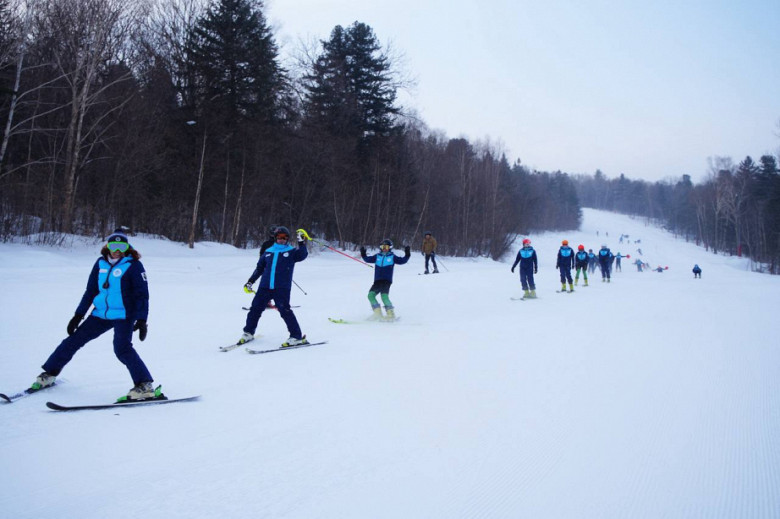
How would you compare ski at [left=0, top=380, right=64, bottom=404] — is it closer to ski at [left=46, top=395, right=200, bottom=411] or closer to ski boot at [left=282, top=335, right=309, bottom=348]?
ski at [left=46, top=395, right=200, bottom=411]

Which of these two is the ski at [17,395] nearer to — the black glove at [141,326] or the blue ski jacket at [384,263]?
the black glove at [141,326]

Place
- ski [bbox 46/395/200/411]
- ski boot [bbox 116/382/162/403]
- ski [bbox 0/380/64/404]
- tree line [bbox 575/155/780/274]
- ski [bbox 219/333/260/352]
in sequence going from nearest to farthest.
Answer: ski [bbox 46/395/200/411] → ski [bbox 0/380/64/404] → ski boot [bbox 116/382/162/403] → ski [bbox 219/333/260/352] → tree line [bbox 575/155/780/274]

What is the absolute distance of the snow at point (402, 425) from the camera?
2.87 m

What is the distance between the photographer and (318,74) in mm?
29984

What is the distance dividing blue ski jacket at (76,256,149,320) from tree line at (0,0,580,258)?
13878 mm

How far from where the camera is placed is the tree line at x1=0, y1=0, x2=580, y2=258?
16.8m

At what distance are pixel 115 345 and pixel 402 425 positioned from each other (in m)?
2.89

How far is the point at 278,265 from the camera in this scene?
7.05 meters

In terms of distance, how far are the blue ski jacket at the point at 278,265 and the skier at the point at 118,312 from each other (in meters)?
2.55

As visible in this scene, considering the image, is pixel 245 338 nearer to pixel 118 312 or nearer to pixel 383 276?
pixel 118 312

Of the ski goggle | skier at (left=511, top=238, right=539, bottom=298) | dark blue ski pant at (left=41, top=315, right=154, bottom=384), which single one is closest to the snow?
dark blue ski pant at (left=41, top=315, right=154, bottom=384)

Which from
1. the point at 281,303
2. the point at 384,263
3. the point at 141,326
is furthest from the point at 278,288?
the point at 384,263

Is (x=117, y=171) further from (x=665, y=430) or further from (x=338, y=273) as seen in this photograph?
(x=665, y=430)

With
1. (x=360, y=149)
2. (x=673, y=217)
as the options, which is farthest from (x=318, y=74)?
(x=673, y=217)
